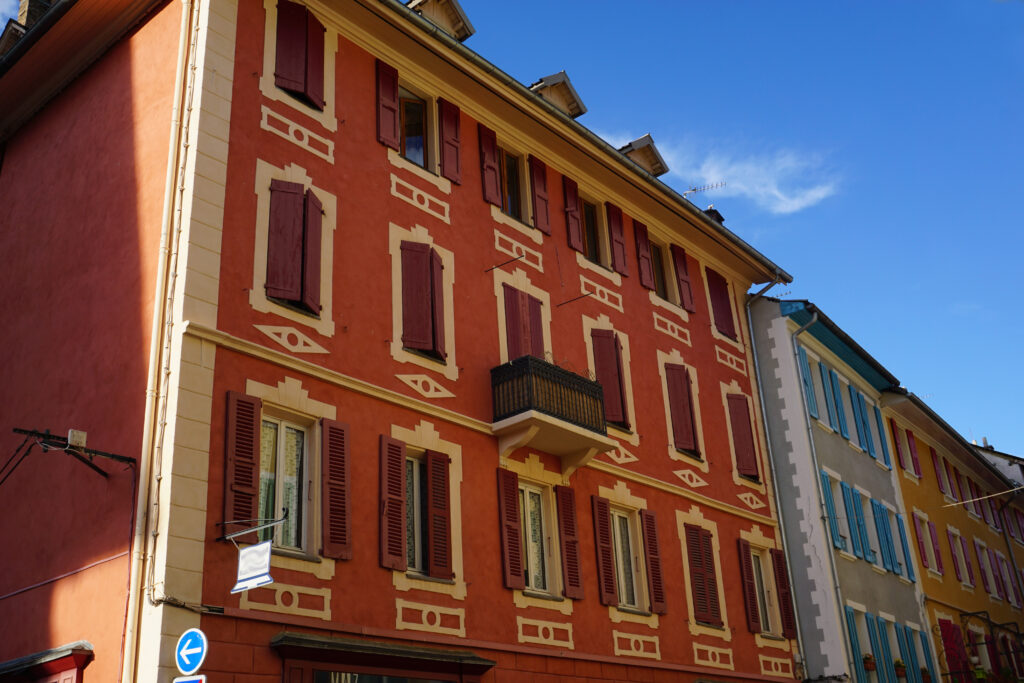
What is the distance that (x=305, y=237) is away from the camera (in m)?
14.6

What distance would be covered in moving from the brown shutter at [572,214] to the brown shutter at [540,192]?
1.85 feet

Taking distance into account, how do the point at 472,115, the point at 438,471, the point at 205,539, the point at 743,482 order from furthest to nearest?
the point at 743,482 → the point at 472,115 → the point at 438,471 → the point at 205,539

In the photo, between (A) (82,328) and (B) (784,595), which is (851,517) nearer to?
(B) (784,595)

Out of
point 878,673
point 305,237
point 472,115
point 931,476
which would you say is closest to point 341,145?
point 305,237

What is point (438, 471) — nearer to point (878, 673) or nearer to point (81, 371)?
point (81, 371)

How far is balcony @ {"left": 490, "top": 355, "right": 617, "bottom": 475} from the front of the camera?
1628 centimetres

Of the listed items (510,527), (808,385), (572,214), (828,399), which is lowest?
(510,527)

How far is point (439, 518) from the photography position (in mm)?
14953

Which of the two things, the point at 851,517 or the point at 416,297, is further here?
the point at 851,517

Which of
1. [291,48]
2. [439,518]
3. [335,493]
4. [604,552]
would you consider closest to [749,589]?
[604,552]

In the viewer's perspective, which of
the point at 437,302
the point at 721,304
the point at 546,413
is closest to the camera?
the point at 546,413

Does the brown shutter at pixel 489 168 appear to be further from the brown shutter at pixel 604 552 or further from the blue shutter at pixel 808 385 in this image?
the blue shutter at pixel 808 385

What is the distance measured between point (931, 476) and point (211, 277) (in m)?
27.0

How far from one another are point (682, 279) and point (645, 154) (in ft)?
9.39
